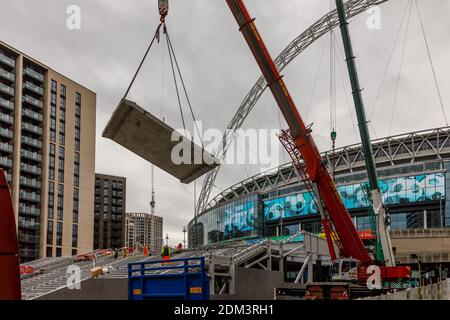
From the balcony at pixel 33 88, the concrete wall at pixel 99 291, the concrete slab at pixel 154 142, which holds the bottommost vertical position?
the concrete wall at pixel 99 291

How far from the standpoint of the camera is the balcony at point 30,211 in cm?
10006

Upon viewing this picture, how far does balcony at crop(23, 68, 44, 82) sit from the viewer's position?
105500 millimetres

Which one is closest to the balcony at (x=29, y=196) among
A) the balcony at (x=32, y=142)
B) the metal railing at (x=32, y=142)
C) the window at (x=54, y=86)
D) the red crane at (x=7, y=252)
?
the balcony at (x=32, y=142)

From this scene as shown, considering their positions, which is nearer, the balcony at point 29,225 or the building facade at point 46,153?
the balcony at point 29,225

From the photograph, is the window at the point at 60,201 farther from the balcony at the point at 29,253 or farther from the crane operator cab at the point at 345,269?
the crane operator cab at the point at 345,269

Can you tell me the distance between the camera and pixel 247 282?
24172mm

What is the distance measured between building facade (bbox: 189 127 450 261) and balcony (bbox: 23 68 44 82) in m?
44.2

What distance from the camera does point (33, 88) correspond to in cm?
10650

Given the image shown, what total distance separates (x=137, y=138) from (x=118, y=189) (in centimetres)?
15467

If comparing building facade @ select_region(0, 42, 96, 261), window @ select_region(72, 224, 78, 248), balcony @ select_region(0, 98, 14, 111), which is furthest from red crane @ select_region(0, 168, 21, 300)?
window @ select_region(72, 224, 78, 248)

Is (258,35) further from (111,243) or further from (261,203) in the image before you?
(111,243)

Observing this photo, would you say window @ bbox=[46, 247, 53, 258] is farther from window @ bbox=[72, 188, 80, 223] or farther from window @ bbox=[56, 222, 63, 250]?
window @ bbox=[72, 188, 80, 223]

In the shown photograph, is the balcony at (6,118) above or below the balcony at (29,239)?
above
